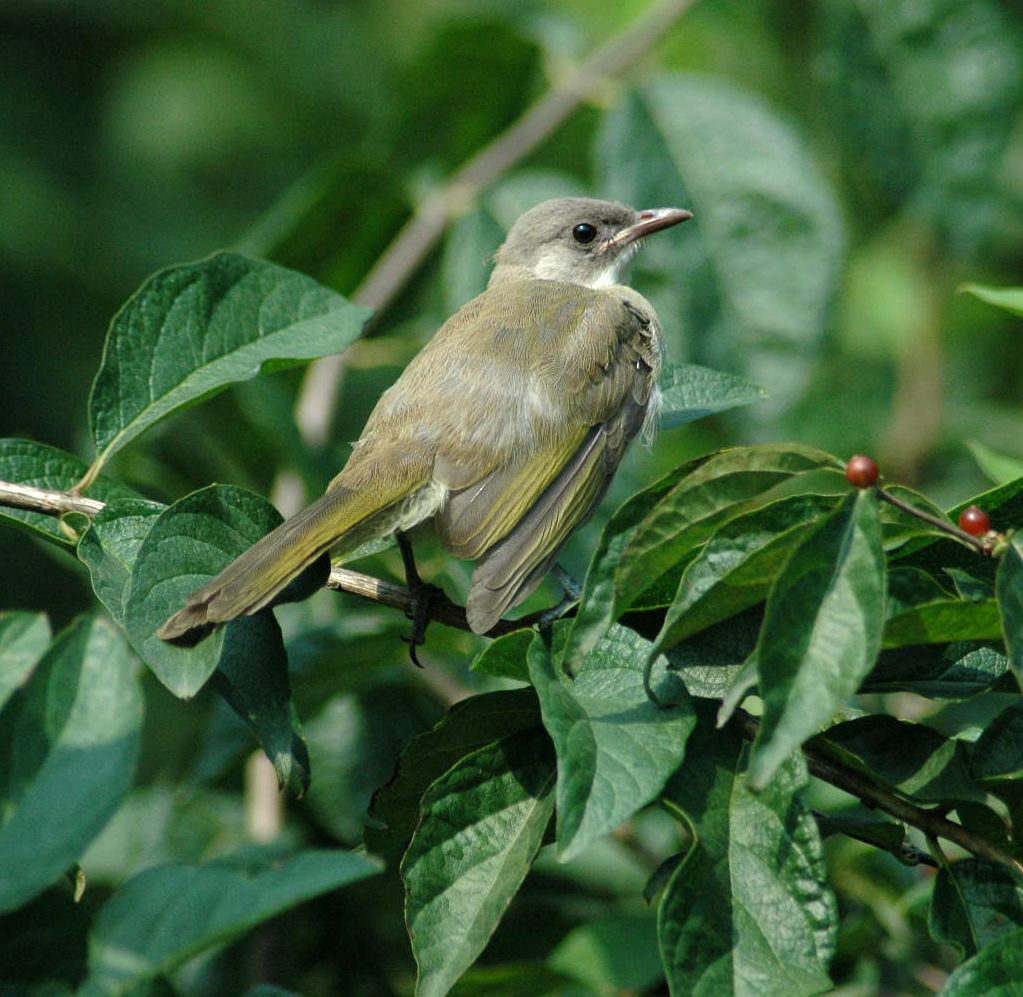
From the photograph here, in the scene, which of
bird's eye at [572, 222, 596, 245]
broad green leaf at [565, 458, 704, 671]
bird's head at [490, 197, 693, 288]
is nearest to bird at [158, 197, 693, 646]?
bird's head at [490, 197, 693, 288]

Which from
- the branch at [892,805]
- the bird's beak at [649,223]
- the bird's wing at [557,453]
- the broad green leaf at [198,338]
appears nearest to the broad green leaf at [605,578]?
the branch at [892,805]

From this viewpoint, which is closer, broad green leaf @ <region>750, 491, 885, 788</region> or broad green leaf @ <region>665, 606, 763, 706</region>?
broad green leaf @ <region>750, 491, 885, 788</region>

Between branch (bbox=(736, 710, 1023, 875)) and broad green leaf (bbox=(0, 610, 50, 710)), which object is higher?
broad green leaf (bbox=(0, 610, 50, 710))

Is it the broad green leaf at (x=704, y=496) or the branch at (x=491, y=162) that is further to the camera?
the branch at (x=491, y=162)

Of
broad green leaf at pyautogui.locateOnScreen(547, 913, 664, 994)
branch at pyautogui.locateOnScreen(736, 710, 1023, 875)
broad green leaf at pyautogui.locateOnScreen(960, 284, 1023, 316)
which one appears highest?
broad green leaf at pyautogui.locateOnScreen(960, 284, 1023, 316)

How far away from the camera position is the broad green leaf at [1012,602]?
170 centimetres

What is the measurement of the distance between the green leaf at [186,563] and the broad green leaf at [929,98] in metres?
2.86

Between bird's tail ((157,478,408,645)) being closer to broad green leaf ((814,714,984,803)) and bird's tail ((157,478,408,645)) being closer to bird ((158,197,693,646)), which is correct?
bird ((158,197,693,646))

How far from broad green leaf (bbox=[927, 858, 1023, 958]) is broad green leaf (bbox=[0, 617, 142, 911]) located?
3.72 ft

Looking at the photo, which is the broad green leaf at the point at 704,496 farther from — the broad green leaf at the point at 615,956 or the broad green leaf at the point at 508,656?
the broad green leaf at the point at 615,956

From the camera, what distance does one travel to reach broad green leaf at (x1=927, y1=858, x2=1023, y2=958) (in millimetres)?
1895

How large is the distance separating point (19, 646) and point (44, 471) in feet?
2.61

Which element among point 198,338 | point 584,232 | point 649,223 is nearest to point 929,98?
point 649,223

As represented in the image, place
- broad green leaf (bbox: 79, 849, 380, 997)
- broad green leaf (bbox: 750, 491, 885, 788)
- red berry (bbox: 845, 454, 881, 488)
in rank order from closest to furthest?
broad green leaf (bbox: 79, 849, 380, 997) → broad green leaf (bbox: 750, 491, 885, 788) → red berry (bbox: 845, 454, 881, 488)
